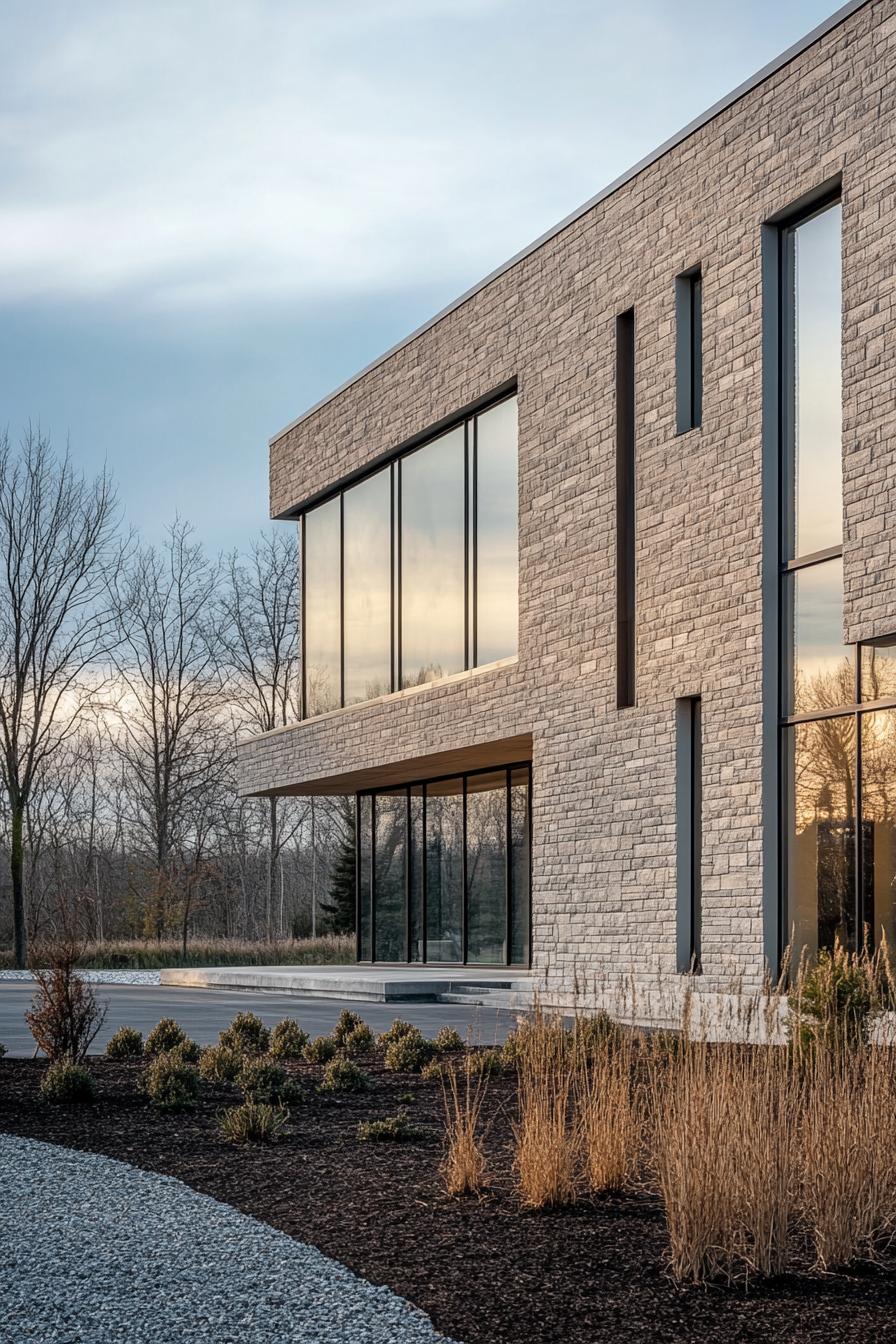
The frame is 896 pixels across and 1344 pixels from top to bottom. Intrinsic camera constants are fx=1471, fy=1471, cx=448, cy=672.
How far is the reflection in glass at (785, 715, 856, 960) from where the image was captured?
12.7 metres

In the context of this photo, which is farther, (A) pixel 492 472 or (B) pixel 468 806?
(B) pixel 468 806

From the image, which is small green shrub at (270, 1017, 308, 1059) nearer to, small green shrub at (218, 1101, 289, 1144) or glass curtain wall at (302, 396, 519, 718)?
small green shrub at (218, 1101, 289, 1144)

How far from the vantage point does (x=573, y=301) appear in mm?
17078

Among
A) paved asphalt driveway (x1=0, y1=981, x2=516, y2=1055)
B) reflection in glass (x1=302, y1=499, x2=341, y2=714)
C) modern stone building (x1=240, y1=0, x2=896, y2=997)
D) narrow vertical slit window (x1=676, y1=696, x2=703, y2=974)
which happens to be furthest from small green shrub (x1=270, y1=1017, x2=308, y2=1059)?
reflection in glass (x1=302, y1=499, x2=341, y2=714)

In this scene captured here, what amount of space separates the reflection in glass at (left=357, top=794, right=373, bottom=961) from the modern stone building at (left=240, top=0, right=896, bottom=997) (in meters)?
5.00

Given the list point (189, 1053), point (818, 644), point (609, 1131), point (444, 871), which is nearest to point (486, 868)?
point (444, 871)

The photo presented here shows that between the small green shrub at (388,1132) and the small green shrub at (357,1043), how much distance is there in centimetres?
404

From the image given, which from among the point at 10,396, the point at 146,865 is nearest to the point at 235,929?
the point at 146,865

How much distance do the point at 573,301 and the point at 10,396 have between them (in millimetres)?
20569

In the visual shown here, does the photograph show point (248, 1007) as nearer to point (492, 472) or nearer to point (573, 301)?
point (492, 472)

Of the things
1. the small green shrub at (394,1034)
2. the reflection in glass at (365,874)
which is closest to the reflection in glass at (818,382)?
the small green shrub at (394,1034)

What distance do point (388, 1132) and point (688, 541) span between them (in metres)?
8.70

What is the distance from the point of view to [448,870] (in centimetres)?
2342

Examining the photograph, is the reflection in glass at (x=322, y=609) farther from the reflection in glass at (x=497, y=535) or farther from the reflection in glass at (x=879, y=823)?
the reflection in glass at (x=879, y=823)
